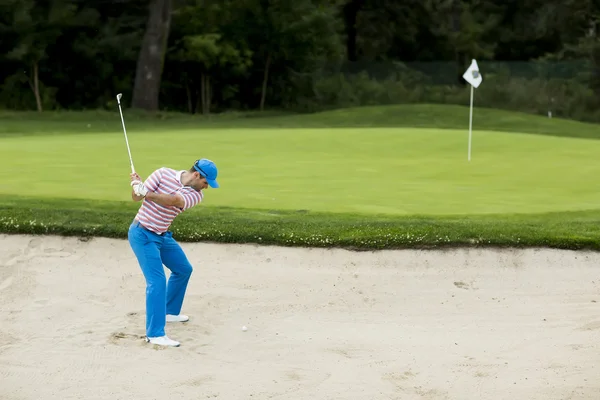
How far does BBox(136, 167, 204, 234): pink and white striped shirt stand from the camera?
23.9ft

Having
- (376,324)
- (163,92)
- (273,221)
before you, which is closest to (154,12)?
(163,92)

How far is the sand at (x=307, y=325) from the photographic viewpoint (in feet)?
21.7

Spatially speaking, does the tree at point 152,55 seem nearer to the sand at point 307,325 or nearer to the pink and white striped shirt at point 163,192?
the sand at point 307,325

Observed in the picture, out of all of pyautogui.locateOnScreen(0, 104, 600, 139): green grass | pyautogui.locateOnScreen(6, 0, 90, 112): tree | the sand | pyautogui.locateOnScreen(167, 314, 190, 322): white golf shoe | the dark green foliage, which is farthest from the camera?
the dark green foliage

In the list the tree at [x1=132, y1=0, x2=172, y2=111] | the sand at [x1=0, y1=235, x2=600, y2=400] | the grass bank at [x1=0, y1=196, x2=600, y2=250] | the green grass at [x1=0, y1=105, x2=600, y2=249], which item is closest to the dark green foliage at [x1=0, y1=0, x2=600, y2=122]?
the tree at [x1=132, y1=0, x2=172, y2=111]

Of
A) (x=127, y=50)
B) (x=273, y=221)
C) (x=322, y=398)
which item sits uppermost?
(x=127, y=50)

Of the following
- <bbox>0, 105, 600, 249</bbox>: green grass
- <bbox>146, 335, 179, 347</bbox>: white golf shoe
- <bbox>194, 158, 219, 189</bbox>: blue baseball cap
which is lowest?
<bbox>146, 335, 179, 347</bbox>: white golf shoe

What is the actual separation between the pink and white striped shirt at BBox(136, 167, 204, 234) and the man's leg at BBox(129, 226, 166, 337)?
9 cm

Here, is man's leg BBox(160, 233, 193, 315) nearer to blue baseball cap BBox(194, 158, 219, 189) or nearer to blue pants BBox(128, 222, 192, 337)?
blue pants BBox(128, 222, 192, 337)

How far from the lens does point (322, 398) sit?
636 cm

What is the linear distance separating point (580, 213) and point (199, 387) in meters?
5.73

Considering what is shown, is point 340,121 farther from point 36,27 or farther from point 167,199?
point 167,199

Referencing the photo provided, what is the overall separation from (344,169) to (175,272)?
6657 millimetres

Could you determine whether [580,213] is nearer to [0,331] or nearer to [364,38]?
[0,331]
